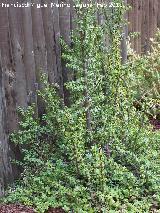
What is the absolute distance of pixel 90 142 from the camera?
15.2ft

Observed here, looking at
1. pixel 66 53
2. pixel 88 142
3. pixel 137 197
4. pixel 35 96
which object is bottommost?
pixel 137 197

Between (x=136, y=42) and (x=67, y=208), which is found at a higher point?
(x=136, y=42)

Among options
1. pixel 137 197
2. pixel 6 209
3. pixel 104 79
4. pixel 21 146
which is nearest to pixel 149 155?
pixel 137 197

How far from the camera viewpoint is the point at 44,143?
4684 millimetres

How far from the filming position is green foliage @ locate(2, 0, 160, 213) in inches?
161

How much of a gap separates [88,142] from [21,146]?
670 millimetres

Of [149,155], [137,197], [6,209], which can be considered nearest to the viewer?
[6,209]

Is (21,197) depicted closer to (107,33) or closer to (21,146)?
(21,146)

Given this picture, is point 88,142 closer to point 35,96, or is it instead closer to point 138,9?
point 35,96

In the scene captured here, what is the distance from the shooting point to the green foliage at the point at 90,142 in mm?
4086

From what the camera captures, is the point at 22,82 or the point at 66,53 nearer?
the point at 22,82

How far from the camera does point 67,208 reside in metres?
3.92

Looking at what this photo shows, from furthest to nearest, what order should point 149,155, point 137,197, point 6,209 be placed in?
point 149,155 < point 137,197 < point 6,209

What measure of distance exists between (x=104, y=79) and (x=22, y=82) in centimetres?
93
